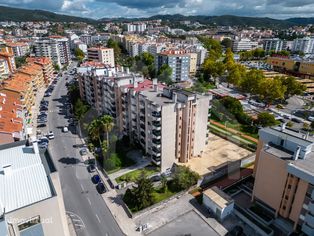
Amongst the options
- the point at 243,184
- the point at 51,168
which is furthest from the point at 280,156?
the point at 51,168

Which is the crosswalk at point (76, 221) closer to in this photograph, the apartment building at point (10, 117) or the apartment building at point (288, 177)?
the apartment building at point (10, 117)

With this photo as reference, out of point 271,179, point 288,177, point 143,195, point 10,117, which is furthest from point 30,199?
point 10,117

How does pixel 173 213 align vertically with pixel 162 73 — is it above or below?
below

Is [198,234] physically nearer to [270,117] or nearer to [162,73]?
[270,117]

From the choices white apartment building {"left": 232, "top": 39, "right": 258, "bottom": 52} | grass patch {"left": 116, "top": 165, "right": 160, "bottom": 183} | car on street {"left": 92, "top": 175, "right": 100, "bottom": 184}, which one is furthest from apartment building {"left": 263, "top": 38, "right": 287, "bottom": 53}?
car on street {"left": 92, "top": 175, "right": 100, "bottom": 184}

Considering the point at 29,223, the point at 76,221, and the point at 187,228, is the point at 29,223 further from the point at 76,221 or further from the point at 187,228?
the point at 187,228

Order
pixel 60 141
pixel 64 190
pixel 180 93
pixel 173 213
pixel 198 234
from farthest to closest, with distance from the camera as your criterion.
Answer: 1. pixel 60 141
2. pixel 180 93
3. pixel 64 190
4. pixel 173 213
5. pixel 198 234
